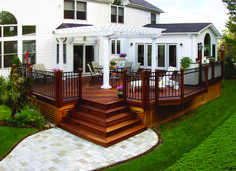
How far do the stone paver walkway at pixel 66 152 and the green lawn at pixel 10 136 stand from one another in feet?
0.69

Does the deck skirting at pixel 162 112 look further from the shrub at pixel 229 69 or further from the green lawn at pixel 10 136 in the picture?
the shrub at pixel 229 69

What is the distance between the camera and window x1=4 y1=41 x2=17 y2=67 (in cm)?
1263

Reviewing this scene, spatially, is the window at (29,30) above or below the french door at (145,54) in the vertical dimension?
above

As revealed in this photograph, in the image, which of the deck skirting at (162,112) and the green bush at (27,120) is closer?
the green bush at (27,120)

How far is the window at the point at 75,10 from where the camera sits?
14867 millimetres

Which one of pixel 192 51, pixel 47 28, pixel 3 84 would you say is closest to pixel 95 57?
pixel 47 28

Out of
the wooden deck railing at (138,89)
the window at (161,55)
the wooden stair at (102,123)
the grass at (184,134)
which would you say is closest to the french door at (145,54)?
the window at (161,55)

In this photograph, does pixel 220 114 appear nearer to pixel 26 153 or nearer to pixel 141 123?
pixel 141 123

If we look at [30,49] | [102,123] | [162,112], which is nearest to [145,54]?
[30,49]

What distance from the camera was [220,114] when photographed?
10.7 m

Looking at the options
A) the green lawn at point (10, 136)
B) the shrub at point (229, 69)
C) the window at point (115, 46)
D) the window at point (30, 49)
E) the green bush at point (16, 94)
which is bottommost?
the green lawn at point (10, 136)

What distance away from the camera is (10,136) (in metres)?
7.61

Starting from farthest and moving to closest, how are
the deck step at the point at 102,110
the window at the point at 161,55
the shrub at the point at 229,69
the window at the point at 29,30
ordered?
the shrub at the point at 229,69
the window at the point at 161,55
the window at the point at 29,30
the deck step at the point at 102,110

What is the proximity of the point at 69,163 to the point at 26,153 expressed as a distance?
4.40ft
